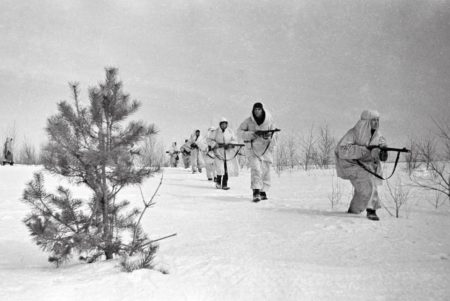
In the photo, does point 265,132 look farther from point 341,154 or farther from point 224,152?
point 224,152

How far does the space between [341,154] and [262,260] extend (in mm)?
3161

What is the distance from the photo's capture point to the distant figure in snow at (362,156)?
5.09 meters

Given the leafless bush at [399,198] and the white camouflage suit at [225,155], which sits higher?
the white camouflage suit at [225,155]

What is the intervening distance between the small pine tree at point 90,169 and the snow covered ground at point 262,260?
0.24 meters

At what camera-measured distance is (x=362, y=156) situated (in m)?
5.15

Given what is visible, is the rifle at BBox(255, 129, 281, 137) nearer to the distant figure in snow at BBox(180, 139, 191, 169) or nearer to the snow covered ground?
the snow covered ground

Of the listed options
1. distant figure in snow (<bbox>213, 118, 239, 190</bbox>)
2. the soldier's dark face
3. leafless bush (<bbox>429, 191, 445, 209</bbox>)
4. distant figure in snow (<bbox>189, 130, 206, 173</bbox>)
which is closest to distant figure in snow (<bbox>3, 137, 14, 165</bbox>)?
distant figure in snow (<bbox>189, 130, 206, 173</bbox>)

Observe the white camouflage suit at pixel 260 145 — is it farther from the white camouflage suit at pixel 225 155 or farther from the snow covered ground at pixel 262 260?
the white camouflage suit at pixel 225 155

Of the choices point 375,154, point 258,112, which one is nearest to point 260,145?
point 258,112

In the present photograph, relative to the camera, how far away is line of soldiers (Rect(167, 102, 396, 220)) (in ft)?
16.7

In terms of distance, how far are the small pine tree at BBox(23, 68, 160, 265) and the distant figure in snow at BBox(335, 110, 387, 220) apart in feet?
11.3

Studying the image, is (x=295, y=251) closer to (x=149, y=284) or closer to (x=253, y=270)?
(x=253, y=270)

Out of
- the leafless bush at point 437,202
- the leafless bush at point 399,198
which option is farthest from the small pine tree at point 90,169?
the leafless bush at point 437,202

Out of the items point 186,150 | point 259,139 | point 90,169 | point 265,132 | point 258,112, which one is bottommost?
point 90,169
